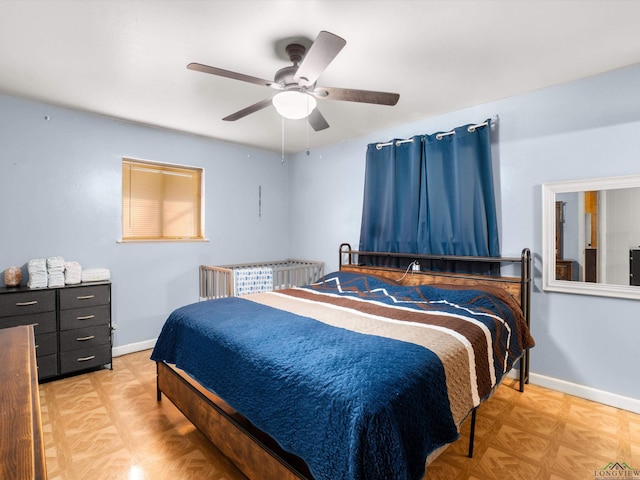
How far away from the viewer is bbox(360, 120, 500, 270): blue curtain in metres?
3.01

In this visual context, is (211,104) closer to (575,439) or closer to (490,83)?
(490,83)

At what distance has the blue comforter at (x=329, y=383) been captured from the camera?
1.17m

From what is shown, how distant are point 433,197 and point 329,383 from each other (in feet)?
8.08

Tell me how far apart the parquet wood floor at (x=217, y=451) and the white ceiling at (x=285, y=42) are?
2437 millimetres

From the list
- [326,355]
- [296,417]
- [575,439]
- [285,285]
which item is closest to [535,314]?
[575,439]

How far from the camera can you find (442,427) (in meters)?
1.44

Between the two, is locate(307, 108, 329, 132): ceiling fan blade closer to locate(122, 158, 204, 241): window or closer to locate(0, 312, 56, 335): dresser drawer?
locate(122, 158, 204, 241): window

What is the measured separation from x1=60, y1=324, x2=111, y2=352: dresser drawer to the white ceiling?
6.68 feet

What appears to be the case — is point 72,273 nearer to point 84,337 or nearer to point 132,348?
point 84,337

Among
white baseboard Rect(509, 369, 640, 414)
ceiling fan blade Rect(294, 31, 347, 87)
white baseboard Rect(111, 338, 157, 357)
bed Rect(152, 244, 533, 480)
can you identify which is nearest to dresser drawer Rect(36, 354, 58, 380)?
white baseboard Rect(111, 338, 157, 357)

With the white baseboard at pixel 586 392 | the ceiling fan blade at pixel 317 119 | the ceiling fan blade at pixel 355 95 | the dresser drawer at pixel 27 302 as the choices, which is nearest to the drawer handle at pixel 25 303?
the dresser drawer at pixel 27 302

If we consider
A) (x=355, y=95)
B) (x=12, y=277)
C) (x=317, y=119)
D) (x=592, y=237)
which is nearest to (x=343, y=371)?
(x=355, y=95)

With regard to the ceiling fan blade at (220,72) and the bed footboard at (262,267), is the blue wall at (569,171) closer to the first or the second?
the ceiling fan blade at (220,72)

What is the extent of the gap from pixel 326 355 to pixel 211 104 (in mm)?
2538
